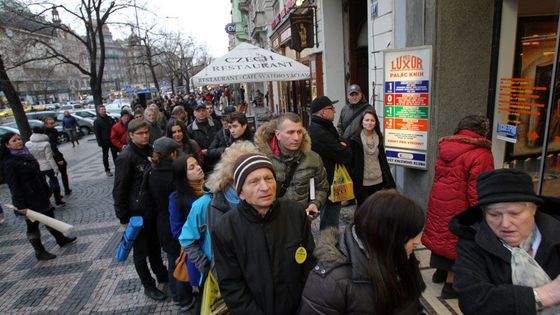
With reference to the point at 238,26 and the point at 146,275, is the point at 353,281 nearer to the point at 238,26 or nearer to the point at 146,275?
the point at 146,275

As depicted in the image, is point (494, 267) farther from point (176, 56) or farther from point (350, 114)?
point (176, 56)

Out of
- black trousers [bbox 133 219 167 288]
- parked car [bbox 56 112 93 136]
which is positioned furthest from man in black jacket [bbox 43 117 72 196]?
parked car [bbox 56 112 93 136]

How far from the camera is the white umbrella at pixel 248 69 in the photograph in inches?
273

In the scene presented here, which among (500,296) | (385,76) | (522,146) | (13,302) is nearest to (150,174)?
(13,302)

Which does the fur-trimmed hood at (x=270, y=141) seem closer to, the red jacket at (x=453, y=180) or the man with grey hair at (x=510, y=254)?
the red jacket at (x=453, y=180)

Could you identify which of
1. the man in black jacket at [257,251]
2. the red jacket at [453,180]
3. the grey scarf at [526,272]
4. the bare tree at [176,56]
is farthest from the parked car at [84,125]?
the grey scarf at [526,272]

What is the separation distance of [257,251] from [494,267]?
47.2 inches

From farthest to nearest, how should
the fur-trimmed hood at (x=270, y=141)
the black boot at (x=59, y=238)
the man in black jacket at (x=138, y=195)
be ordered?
the black boot at (x=59, y=238)
the man in black jacket at (x=138, y=195)
the fur-trimmed hood at (x=270, y=141)

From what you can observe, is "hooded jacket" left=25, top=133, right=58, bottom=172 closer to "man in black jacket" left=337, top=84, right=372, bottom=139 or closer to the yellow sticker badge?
"man in black jacket" left=337, top=84, right=372, bottom=139

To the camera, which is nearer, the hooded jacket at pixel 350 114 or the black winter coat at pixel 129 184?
the black winter coat at pixel 129 184

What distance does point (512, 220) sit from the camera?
160 cm

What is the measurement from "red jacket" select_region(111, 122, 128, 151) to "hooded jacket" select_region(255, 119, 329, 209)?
621cm

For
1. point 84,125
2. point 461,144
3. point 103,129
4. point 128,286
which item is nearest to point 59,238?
point 128,286

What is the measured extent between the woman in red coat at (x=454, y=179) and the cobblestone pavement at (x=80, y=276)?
20.1 inches
